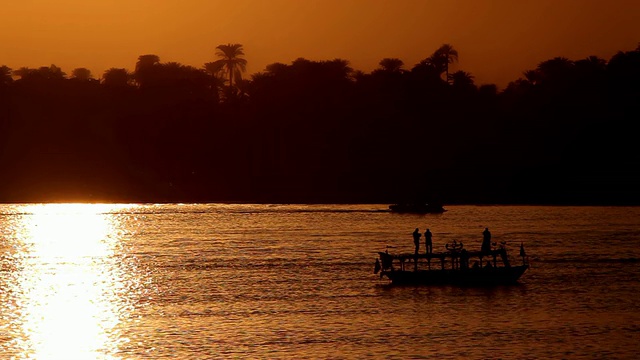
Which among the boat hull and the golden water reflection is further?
the boat hull

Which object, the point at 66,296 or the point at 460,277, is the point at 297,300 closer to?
the point at 460,277


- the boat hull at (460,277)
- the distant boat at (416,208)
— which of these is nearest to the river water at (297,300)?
the boat hull at (460,277)

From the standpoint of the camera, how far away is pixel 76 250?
377 feet

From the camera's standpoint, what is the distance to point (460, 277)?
250ft

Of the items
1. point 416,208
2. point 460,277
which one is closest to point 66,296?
point 460,277

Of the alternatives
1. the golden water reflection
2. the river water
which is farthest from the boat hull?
the golden water reflection

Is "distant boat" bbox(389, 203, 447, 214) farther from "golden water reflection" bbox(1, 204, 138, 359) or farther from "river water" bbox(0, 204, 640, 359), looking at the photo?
"golden water reflection" bbox(1, 204, 138, 359)

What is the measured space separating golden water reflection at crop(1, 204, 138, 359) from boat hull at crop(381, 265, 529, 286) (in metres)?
19.1

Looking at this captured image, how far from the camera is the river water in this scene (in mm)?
53875

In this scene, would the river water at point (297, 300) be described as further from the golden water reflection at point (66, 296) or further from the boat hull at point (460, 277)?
the boat hull at point (460, 277)

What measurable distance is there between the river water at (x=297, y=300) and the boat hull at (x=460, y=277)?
1147mm

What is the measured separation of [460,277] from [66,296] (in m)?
26.3

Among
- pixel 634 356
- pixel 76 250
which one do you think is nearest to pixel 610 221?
pixel 76 250

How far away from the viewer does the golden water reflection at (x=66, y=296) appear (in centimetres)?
5516
